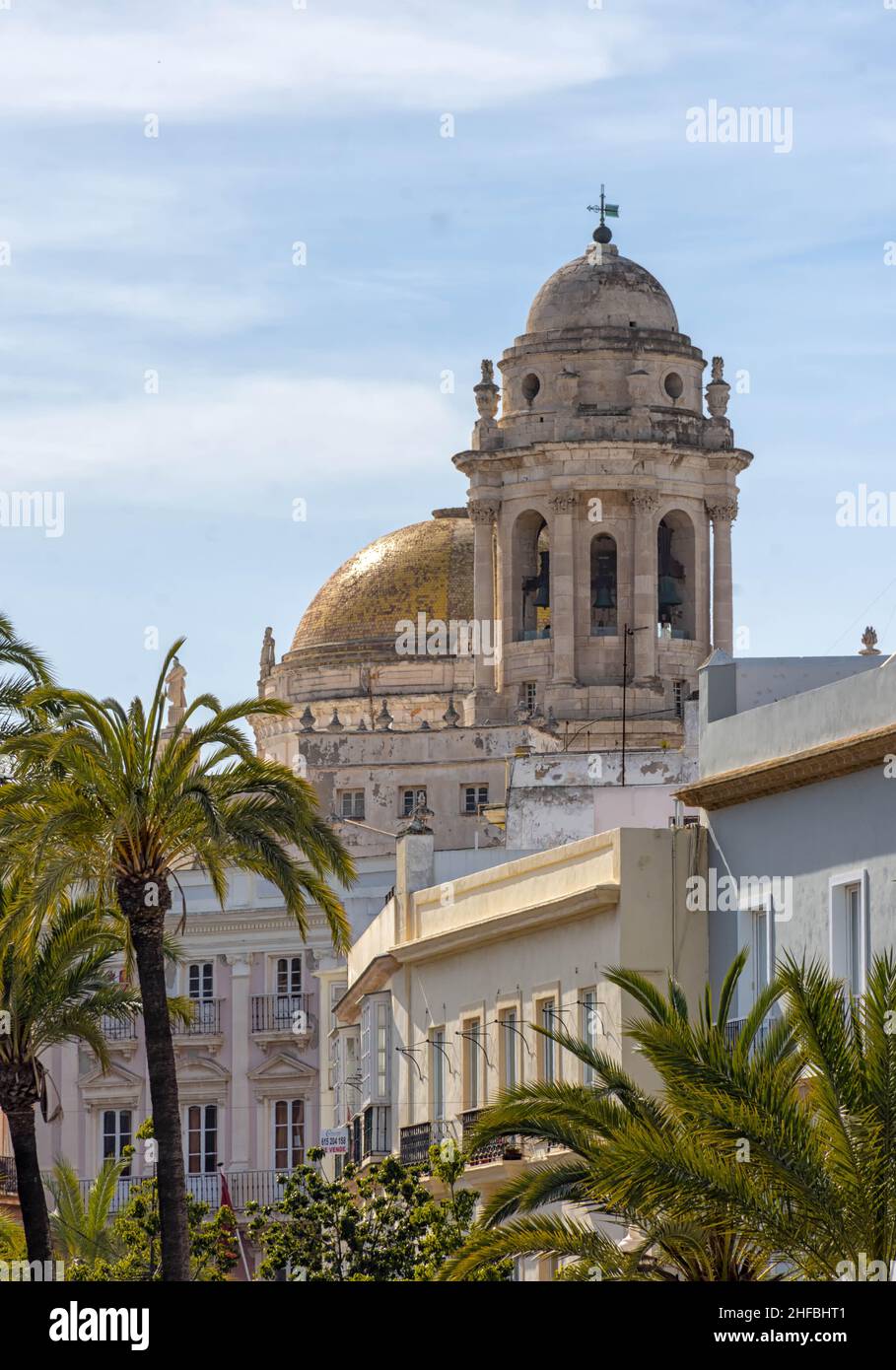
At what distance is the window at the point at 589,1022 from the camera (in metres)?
42.6

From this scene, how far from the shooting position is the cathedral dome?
102062 mm

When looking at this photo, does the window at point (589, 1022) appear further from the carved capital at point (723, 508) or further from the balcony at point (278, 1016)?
the carved capital at point (723, 508)

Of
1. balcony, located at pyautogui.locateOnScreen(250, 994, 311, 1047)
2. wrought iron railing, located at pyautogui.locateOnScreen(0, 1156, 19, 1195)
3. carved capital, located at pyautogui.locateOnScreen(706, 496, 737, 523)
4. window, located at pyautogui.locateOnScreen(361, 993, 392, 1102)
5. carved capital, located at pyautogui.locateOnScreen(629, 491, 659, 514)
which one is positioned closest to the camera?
window, located at pyautogui.locateOnScreen(361, 993, 392, 1102)

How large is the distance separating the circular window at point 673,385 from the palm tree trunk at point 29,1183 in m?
60.2

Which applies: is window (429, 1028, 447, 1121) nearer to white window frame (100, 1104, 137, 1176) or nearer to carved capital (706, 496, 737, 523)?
white window frame (100, 1104, 137, 1176)

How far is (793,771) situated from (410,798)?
58.2 meters

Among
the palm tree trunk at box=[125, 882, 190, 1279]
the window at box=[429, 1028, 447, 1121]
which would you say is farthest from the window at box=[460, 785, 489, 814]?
the palm tree trunk at box=[125, 882, 190, 1279]

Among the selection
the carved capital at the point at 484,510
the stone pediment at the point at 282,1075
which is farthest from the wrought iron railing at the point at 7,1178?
the carved capital at the point at 484,510

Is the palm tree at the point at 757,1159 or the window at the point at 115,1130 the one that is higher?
the window at the point at 115,1130

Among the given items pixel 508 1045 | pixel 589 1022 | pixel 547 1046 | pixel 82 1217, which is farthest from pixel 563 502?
→ pixel 589 1022

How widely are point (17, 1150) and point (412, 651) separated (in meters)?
72.9

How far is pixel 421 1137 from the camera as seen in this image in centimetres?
4912

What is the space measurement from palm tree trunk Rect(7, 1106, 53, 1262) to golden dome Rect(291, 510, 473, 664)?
73331 millimetres

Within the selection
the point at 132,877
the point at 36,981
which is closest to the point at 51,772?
the point at 132,877
